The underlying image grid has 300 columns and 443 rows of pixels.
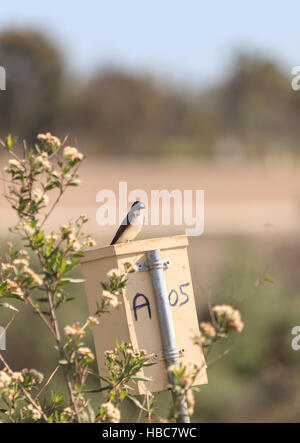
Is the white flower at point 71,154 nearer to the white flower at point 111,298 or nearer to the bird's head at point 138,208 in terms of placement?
the white flower at point 111,298

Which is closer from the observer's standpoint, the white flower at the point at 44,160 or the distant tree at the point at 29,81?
the white flower at the point at 44,160

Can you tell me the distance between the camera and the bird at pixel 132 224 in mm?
4336

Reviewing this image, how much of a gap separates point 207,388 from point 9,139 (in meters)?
10.9

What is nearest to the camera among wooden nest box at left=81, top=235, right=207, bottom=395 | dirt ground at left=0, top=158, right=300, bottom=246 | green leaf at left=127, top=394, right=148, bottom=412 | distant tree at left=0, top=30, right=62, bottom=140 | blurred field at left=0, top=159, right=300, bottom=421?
green leaf at left=127, top=394, right=148, bottom=412

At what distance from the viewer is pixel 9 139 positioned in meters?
3.32

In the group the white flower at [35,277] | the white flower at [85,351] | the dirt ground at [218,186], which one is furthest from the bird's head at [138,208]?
the dirt ground at [218,186]

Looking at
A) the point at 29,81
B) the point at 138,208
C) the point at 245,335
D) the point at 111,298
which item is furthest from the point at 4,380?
the point at 29,81

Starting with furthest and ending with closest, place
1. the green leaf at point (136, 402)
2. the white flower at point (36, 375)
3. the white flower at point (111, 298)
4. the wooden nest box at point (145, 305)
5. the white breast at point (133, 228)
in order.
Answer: the white breast at point (133, 228) → the wooden nest box at point (145, 305) → the green leaf at point (136, 402) → the white flower at point (36, 375) → the white flower at point (111, 298)

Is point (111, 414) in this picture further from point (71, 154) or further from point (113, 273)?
point (71, 154)

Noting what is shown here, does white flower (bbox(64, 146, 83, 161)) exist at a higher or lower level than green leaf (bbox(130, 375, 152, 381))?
higher

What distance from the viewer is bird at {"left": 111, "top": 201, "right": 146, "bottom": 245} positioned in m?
4.34

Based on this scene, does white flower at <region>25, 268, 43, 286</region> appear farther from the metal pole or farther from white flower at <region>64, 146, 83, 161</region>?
the metal pole

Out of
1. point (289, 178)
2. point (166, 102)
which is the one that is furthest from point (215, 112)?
point (289, 178)

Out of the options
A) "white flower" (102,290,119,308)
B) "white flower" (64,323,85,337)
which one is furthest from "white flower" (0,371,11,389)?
"white flower" (102,290,119,308)
